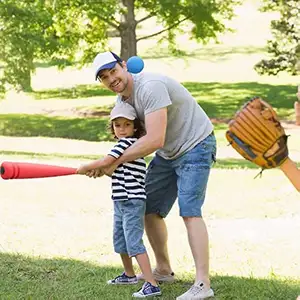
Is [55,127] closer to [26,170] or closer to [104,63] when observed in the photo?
[104,63]

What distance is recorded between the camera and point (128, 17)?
30.0 metres

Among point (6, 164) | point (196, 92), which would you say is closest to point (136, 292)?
point (6, 164)

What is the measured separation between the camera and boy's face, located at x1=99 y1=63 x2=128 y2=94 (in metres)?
5.26

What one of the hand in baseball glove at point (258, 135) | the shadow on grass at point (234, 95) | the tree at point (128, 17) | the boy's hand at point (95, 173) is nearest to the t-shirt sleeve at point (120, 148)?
the boy's hand at point (95, 173)

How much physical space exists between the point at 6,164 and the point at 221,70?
36.3 meters

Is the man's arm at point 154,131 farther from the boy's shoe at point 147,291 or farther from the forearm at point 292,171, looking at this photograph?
the forearm at point 292,171

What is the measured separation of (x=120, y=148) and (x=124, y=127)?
17cm

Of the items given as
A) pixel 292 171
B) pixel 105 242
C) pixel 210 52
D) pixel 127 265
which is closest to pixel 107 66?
pixel 127 265

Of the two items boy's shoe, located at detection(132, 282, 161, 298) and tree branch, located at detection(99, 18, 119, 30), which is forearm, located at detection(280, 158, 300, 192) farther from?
tree branch, located at detection(99, 18, 119, 30)

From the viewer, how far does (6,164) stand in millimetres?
4887

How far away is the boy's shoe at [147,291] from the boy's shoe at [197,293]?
19cm

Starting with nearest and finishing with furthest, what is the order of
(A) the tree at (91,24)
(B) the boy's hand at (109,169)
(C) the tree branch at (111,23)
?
(B) the boy's hand at (109,169) < (A) the tree at (91,24) < (C) the tree branch at (111,23)

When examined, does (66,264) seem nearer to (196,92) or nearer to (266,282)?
(266,282)

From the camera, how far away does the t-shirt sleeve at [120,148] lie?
538cm
